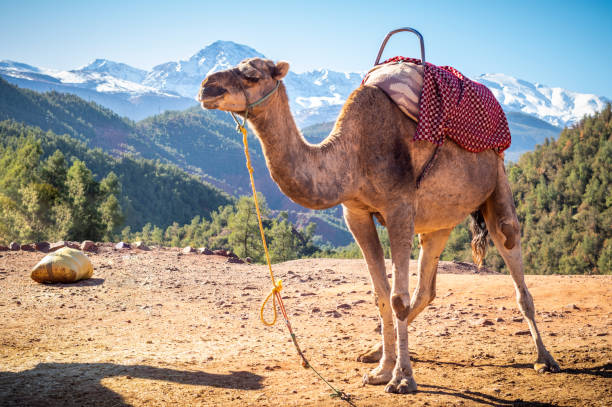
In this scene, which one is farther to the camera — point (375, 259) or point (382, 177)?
point (375, 259)

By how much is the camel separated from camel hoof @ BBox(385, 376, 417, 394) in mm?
10

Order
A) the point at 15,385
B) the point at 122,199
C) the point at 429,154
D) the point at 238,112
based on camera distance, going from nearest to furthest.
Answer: the point at 238,112 → the point at 15,385 → the point at 429,154 → the point at 122,199

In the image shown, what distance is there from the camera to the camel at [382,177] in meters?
4.64

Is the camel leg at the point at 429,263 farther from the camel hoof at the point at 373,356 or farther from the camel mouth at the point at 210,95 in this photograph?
the camel mouth at the point at 210,95

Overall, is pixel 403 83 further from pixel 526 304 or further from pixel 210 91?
pixel 526 304

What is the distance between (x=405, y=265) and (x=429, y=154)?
1.31m

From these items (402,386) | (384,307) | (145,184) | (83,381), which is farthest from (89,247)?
(145,184)

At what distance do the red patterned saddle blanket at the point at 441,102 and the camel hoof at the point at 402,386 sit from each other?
2534 millimetres

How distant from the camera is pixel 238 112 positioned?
4516mm

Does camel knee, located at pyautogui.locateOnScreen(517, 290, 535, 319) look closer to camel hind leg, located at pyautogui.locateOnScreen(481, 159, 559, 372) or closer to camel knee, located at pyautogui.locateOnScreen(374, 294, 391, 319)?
camel hind leg, located at pyautogui.locateOnScreen(481, 159, 559, 372)

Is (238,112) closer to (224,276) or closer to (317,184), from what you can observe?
(317,184)

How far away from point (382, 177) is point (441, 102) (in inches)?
49.3

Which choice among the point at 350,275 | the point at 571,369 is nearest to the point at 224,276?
the point at 350,275

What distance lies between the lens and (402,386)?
16.3ft
